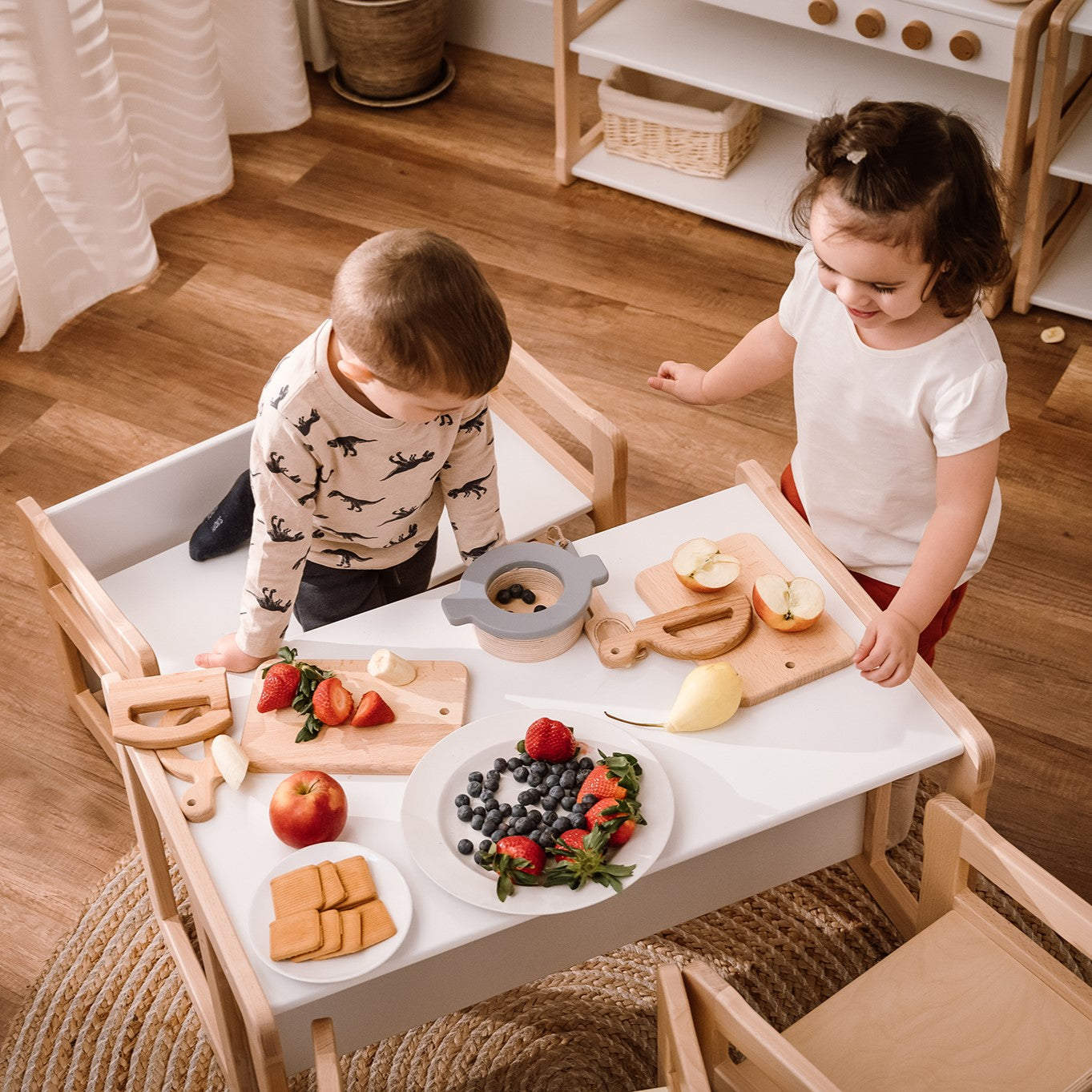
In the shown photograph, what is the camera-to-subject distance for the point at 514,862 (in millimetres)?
1154

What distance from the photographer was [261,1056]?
1.11 m

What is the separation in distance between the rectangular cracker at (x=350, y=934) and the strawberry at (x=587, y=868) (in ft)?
0.54

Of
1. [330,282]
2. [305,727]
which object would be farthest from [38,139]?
[305,727]

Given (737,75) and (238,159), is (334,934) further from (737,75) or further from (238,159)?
(238,159)

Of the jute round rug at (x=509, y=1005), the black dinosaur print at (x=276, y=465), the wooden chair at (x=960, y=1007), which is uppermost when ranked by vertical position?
the black dinosaur print at (x=276, y=465)

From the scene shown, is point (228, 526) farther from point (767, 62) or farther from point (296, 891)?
point (767, 62)

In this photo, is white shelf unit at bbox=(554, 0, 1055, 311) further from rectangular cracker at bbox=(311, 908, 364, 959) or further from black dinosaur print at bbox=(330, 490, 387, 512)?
rectangular cracker at bbox=(311, 908, 364, 959)

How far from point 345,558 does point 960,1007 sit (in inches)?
33.1

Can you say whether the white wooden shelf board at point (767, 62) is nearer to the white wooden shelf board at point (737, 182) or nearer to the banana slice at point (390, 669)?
the white wooden shelf board at point (737, 182)

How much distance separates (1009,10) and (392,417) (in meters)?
1.47

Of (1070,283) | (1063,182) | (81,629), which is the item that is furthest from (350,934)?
(1063,182)

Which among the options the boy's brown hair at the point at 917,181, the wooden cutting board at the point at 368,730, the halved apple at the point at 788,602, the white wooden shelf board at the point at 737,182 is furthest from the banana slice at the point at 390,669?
the white wooden shelf board at the point at 737,182

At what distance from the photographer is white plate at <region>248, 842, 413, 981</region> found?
3.65ft

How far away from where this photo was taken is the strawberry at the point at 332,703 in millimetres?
1290
